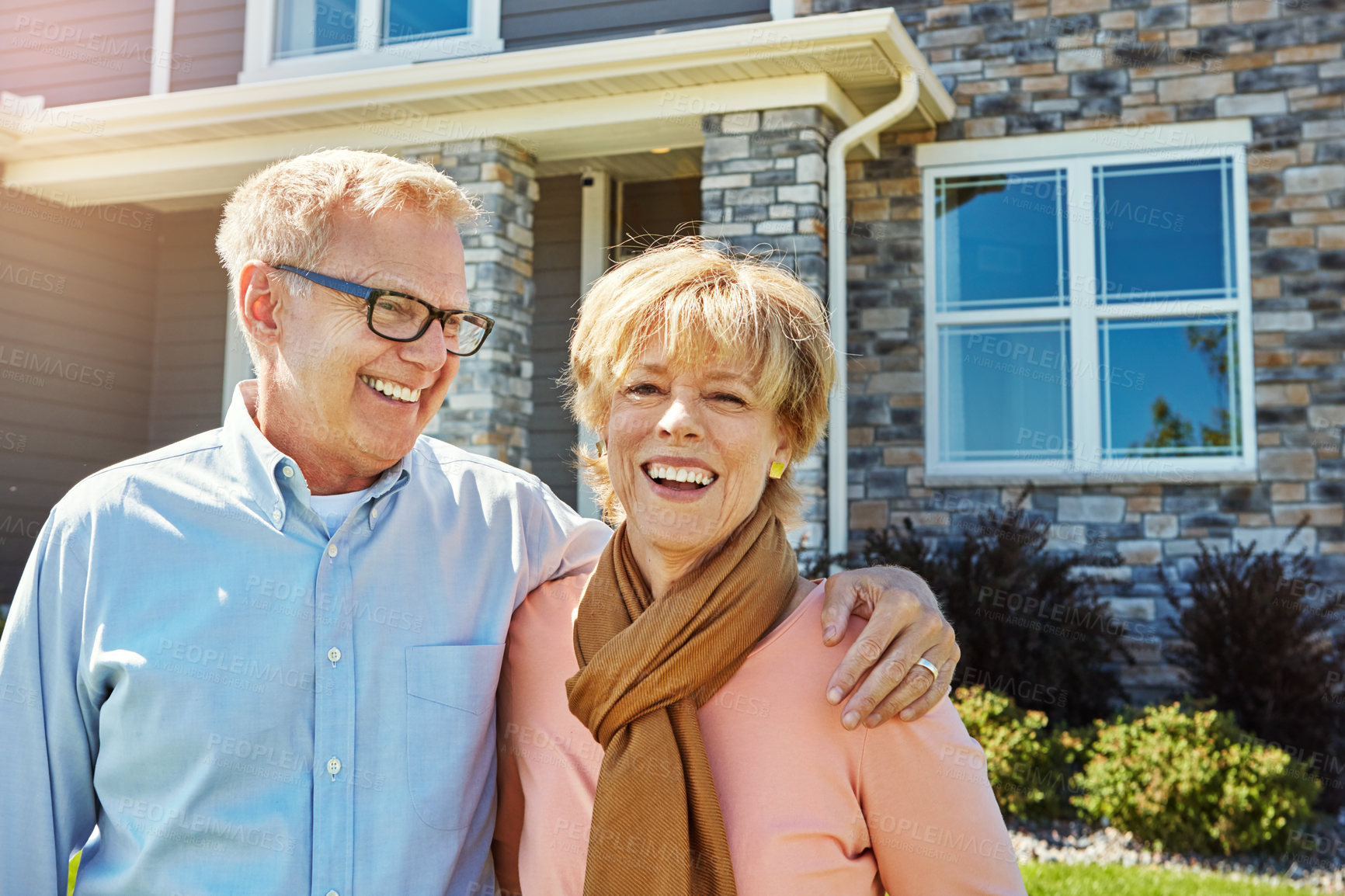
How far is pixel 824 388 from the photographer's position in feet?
6.52

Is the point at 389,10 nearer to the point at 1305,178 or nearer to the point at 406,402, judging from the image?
the point at 1305,178

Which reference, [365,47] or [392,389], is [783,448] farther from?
[365,47]

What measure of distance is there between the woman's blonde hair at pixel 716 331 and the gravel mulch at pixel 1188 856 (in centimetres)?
340

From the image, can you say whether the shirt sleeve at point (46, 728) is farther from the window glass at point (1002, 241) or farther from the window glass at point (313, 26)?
the window glass at point (313, 26)

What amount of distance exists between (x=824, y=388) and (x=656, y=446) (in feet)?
1.09

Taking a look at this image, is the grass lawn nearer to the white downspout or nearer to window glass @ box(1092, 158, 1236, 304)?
the white downspout

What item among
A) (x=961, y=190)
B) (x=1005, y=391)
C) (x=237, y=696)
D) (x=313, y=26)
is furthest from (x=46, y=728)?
(x=313, y=26)

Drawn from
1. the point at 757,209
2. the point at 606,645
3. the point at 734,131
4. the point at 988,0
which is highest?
the point at 988,0

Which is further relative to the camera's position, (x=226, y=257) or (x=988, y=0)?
(x=988, y=0)

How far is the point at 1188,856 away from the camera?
481 centimetres

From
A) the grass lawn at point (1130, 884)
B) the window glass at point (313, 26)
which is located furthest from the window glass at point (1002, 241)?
the window glass at point (313, 26)

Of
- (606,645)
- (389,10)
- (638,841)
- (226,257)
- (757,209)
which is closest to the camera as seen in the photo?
(638,841)

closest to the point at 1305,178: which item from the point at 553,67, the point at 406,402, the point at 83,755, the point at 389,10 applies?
the point at 553,67

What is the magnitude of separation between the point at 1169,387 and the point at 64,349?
757 cm
